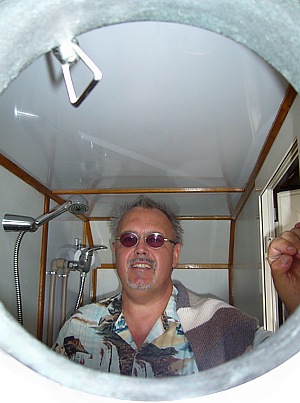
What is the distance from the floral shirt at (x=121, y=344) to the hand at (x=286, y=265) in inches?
21.0

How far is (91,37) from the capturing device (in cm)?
117

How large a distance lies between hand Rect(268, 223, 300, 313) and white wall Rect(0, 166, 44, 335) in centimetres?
117

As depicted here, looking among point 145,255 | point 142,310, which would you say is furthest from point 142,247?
point 142,310

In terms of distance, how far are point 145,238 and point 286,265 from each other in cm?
91

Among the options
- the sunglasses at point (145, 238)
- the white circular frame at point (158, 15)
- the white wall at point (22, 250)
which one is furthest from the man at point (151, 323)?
the white circular frame at point (158, 15)

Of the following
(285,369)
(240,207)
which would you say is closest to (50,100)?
(285,369)

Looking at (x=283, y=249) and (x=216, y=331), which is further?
Result: (x=216, y=331)

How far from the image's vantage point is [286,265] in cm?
113

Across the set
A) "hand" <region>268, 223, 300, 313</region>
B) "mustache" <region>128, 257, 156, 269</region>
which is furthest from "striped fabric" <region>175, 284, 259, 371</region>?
"hand" <region>268, 223, 300, 313</region>

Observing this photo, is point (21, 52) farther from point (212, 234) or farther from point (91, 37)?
point (212, 234)

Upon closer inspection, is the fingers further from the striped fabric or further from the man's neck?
the man's neck

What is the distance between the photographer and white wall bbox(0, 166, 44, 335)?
2014 millimetres

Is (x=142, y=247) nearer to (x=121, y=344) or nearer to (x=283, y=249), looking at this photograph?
(x=121, y=344)

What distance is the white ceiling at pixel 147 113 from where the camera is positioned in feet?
4.07
